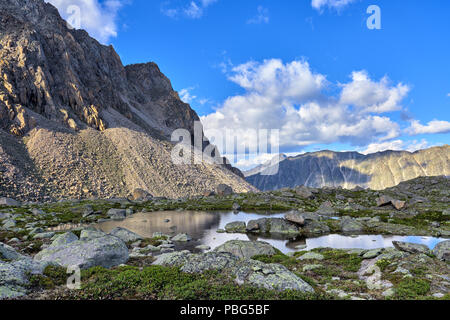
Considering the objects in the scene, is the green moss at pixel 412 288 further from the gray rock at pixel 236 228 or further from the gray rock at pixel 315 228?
the gray rock at pixel 236 228

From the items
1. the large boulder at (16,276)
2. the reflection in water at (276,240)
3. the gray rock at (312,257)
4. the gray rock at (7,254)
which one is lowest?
the reflection in water at (276,240)

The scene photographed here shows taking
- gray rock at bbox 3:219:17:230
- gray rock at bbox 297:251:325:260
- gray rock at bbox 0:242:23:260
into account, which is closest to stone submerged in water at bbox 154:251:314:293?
gray rock at bbox 297:251:325:260

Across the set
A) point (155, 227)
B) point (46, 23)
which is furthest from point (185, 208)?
point (46, 23)

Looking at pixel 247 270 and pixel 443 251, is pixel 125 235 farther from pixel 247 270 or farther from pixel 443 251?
pixel 443 251

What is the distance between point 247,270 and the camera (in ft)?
52.4

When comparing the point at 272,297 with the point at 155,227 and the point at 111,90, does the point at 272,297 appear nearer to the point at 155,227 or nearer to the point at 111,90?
the point at 155,227

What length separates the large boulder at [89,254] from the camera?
2006 cm

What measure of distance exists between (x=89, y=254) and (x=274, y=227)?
32.1 metres

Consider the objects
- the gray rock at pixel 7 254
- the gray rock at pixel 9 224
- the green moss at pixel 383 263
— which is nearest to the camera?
the gray rock at pixel 7 254

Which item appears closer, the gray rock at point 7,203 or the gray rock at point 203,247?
the gray rock at point 203,247

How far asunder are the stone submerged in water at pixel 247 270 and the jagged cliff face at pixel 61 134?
304ft

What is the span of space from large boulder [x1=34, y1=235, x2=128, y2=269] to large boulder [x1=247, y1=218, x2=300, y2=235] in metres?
27.1

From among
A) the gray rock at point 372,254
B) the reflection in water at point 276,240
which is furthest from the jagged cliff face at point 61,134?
the gray rock at point 372,254

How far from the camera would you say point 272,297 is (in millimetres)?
12922
